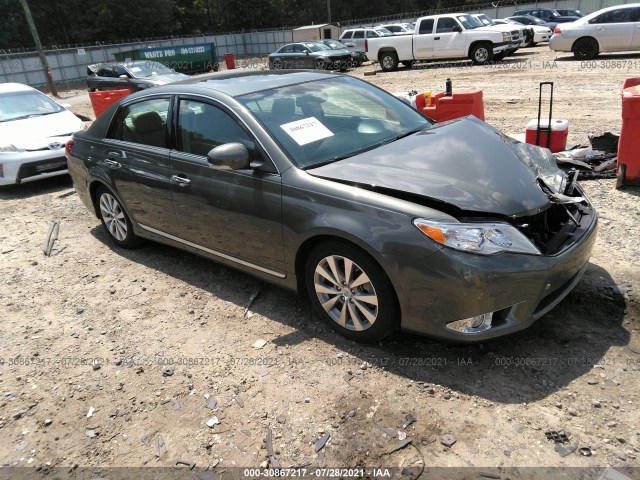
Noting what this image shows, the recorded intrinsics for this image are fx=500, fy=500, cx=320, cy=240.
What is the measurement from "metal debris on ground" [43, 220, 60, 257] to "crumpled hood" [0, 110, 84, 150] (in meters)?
2.26

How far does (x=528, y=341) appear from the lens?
325 cm

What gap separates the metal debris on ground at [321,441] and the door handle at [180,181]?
90.7 inches

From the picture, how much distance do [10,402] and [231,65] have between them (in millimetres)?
30394

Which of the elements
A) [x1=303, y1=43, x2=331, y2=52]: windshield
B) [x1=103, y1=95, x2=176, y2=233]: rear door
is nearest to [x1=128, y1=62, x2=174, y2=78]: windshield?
[x1=303, y1=43, x2=331, y2=52]: windshield

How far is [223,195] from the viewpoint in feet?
12.4

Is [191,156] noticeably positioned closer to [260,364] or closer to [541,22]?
[260,364]

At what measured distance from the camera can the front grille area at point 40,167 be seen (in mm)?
7844

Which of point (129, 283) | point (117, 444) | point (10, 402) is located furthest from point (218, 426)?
point (129, 283)

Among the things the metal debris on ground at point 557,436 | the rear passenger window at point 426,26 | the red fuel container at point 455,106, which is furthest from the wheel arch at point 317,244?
the rear passenger window at point 426,26

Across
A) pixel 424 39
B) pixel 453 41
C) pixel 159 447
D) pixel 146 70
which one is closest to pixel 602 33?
pixel 453 41

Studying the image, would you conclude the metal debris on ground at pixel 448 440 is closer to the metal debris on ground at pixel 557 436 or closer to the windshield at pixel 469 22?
the metal debris on ground at pixel 557 436

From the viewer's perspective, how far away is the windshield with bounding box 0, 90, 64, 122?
874cm

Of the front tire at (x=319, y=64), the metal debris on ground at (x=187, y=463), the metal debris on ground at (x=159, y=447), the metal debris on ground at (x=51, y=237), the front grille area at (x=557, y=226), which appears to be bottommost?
the metal debris on ground at (x=51, y=237)

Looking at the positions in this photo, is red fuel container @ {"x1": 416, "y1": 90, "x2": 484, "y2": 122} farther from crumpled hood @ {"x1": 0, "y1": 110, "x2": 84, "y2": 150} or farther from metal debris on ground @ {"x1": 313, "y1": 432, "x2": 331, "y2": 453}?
crumpled hood @ {"x1": 0, "y1": 110, "x2": 84, "y2": 150}
